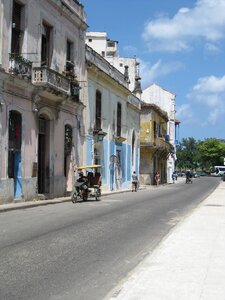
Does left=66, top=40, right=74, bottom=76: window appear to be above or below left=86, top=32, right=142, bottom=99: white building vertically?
below

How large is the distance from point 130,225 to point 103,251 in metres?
4.50

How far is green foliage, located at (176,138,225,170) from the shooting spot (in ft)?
441

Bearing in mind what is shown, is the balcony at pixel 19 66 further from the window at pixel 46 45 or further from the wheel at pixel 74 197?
the wheel at pixel 74 197

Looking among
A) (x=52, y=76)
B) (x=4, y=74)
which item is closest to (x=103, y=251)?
(x=4, y=74)

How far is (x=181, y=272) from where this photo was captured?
7.59 meters

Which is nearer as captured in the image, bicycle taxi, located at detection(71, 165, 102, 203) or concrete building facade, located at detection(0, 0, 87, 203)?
concrete building facade, located at detection(0, 0, 87, 203)

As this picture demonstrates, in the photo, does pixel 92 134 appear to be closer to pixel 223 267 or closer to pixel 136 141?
pixel 136 141

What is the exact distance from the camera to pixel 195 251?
376 inches

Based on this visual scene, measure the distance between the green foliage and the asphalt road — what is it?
11803 cm

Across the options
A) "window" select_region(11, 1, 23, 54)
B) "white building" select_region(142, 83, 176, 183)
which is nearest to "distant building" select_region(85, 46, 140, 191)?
"window" select_region(11, 1, 23, 54)

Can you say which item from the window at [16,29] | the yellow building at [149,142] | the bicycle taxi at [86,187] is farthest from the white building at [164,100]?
the window at [16,29]

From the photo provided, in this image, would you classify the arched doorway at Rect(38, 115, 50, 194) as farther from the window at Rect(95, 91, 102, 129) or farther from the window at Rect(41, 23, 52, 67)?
the window at Rect(95, 91, 102, 129)

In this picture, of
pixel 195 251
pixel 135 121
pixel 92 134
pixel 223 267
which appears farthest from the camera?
pixel 135 121

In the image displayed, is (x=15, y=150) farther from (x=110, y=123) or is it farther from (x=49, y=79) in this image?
(x=110, y=123)
